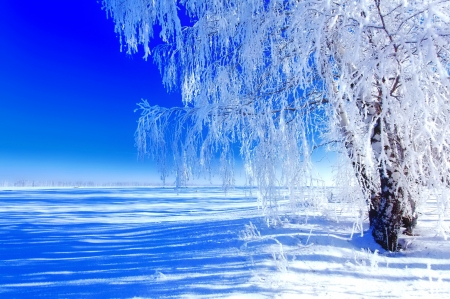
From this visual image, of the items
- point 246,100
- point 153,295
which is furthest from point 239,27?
point 153,295

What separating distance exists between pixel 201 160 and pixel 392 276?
270cm

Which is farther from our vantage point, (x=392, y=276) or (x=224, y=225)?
(x=224, y=225)

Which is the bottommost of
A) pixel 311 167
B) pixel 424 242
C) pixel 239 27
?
pixel 424 242

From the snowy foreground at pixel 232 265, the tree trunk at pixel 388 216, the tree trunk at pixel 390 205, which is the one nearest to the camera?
the snowy foreground at pixel 232 265

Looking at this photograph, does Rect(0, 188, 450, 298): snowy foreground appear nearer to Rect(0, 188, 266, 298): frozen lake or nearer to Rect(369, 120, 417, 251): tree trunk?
Rect(0, 188, 266, 298): frozen lake

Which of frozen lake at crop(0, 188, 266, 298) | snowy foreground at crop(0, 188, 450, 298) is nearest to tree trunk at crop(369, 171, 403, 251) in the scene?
snowy foreground at crop(0, 188, 450, 298)

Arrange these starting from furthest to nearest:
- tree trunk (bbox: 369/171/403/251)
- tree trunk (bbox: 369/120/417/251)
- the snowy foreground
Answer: tree trunk (bbox: 369/171/403/251) → tree trunk (bbox: 369/120/417/251) → the snowy foreground

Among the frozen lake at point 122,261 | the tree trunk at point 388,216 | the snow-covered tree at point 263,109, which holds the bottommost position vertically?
the frozen lake at point 122,261

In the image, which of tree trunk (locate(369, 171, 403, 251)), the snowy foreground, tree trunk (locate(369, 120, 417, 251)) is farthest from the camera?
tree trunk (locate(369, 171, 403, 251))

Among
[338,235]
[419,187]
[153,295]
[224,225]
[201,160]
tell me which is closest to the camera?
[153,295]

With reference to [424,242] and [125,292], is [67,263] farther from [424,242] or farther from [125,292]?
[424,242]

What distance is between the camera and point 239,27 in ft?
12.9

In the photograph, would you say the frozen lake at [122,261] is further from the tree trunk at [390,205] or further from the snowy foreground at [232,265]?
the tree trunk at [390,205]

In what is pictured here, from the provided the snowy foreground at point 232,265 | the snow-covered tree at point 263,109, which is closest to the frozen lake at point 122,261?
the snowy foreground at point 232,265
